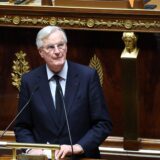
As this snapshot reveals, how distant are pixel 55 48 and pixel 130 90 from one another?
1007mm

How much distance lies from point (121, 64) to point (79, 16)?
39 cm

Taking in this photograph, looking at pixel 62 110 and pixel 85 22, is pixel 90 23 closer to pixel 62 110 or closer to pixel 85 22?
pixel 85 22

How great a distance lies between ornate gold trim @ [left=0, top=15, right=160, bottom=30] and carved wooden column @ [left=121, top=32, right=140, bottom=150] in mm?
62

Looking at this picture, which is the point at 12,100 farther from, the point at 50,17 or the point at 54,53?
the point at 54,53

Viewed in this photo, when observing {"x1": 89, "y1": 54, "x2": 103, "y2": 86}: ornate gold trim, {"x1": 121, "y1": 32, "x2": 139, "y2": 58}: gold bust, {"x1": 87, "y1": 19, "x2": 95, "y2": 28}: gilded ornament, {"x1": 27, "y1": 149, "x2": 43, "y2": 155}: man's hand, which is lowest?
{"x1": 27, "y1": 149, "x2": 43, "y2": 155}: man's hand

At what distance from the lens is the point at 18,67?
3.79m

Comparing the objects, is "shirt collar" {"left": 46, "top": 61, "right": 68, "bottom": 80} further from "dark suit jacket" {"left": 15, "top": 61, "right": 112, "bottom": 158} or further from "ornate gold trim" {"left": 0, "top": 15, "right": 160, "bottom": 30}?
"ornate gold trim" {"left": 0, "top": 15, "right": 160, "bottom": 30}

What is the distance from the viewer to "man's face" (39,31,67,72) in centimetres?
267

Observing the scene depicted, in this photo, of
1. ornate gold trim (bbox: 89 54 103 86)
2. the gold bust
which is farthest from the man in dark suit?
ornate gold trim (bbox: 89 54 103 86)

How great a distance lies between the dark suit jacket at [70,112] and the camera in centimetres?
274

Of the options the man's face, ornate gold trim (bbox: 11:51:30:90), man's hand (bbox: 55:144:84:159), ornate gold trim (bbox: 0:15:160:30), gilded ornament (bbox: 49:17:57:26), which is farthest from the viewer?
ornate gold trim (bbox: 11:51:30:90)

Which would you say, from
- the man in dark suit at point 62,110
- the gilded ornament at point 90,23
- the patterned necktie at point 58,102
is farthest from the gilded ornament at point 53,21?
the patterned necktie at point 58,102

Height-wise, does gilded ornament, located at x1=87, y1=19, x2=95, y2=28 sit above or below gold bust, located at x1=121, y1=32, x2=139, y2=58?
above

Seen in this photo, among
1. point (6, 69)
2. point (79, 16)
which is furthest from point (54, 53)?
point (6, 69)
